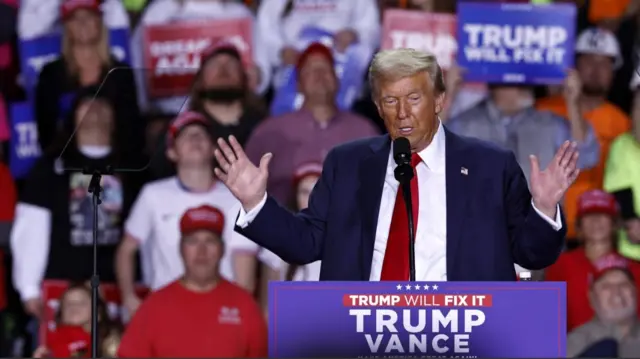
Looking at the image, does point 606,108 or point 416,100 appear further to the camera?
point 606,108

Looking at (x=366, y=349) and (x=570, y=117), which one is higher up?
(x=570, y=117)

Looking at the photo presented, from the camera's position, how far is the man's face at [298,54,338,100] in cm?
756

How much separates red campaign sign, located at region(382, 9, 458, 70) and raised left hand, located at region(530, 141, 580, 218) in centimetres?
393

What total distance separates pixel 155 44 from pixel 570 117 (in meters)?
2.29

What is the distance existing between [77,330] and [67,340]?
70mm

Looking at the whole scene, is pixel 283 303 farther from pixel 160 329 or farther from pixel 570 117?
pixel 570 117

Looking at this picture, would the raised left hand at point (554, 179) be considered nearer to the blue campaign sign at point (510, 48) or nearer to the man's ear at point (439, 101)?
the man's ear at point (439, 101)

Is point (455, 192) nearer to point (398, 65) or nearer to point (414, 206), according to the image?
point (414, 206)

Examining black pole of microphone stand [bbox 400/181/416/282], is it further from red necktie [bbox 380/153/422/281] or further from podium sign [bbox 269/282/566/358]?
podium sign [bbox 269/282/566/358]

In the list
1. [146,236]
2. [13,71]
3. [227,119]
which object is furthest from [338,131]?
[13,71]

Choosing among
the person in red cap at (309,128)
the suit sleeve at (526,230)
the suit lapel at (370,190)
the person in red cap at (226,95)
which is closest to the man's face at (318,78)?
the person in red cap at (309,128)

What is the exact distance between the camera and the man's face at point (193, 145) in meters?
7.47

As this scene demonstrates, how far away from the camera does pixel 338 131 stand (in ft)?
24.6

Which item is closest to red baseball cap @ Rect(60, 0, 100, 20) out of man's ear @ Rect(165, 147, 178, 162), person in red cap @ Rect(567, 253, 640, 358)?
man's ear @ Rect(165, 147, 178, 162)
